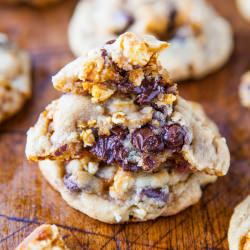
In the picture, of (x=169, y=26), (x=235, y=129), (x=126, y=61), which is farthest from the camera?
(x=169, y=26)

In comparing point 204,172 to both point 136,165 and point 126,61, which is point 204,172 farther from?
point 126,61

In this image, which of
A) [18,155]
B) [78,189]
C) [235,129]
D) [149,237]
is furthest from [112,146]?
[235,129]

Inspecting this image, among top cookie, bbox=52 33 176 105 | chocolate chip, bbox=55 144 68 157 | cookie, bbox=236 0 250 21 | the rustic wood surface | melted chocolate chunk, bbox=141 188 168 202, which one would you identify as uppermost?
top cookie, bbox=52 33 176 105

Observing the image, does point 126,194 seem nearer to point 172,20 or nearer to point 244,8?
point 172,20

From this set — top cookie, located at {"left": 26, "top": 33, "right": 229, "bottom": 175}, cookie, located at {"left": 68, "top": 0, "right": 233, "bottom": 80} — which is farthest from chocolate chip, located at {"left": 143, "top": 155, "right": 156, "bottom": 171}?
cookie, located at {"left": 68, "top": 0, "right": 233, "bottom": 80}

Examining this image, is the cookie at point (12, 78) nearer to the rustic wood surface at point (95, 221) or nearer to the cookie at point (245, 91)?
the rustic wood surface at point (95, 221)

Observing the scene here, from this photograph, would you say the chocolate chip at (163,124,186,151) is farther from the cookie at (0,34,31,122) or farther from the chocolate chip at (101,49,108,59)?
the cookie at (0,34,31,122)

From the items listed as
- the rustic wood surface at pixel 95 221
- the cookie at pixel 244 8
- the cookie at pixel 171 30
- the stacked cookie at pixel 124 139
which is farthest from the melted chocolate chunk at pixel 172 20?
the stacked cookie at pixel 124 139

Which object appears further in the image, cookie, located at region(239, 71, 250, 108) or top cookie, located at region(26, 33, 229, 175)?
cookie, located at region(239, 71, 250, 108)
